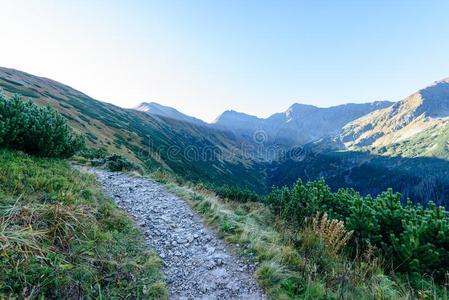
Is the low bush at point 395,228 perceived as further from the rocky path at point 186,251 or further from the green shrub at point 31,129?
the green shrub at point 31,129

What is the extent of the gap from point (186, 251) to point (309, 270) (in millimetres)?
2801

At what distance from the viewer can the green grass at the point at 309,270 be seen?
4.23m

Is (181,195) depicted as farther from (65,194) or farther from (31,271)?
(31,271)

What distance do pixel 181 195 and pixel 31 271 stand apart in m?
7.26

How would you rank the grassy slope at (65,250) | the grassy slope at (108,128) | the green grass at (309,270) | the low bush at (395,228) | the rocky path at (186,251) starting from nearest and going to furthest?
1. the grassy slope at (65,250)
2. the green grass at (309,270)
3. the rocky path at (186,251)
4. the low bush at (395,228)
5. the grassy slope at (108,128)

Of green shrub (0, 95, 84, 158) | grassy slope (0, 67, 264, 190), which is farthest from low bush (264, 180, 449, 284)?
grassy slope (0, 67, 264, 190)

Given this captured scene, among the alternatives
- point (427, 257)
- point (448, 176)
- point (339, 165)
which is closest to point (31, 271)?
point (427, 257)

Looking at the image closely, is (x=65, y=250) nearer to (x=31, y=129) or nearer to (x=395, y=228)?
(x=31, y=129)

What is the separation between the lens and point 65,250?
430cm

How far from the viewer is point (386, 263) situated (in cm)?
660

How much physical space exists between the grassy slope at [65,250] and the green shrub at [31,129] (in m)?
3.06

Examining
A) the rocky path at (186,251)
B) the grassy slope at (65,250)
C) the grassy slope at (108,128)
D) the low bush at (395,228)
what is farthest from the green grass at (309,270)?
the grassy slope at (108,128)

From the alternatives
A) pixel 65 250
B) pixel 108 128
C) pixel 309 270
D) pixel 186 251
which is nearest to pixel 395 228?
pixel 309 270

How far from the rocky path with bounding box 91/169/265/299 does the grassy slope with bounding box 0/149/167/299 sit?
0.46 m
